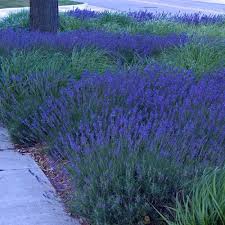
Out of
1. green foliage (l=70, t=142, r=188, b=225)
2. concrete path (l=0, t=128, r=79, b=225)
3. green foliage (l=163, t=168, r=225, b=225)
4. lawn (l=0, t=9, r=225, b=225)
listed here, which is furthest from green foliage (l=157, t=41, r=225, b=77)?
green foliage (l=163, t=168, r=225, b=225)

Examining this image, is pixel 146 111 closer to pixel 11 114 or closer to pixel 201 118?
pixel 201 118

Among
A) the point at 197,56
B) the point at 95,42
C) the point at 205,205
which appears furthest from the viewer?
the point at 95,42

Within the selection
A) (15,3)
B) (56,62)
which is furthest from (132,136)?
(15,3)

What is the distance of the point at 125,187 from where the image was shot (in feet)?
11.4

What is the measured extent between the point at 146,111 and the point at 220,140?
0.88 meters

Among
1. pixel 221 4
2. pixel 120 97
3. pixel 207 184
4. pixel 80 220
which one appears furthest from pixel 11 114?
pixel 221 4

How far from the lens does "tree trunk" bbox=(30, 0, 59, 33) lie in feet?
33.6

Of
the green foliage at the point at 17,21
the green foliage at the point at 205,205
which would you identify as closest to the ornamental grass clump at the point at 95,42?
the green foliage at the point at 17,21

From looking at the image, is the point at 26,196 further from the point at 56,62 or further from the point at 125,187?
the point at 56,62

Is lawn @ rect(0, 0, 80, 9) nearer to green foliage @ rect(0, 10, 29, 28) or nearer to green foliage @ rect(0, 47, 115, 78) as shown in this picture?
green foliage @ rect(0, 10, 29, 28)

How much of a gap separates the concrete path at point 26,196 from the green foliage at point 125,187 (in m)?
0.28

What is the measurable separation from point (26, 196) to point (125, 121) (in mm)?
922

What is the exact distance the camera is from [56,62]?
263 inches

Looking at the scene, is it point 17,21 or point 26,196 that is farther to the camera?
point 17,21
